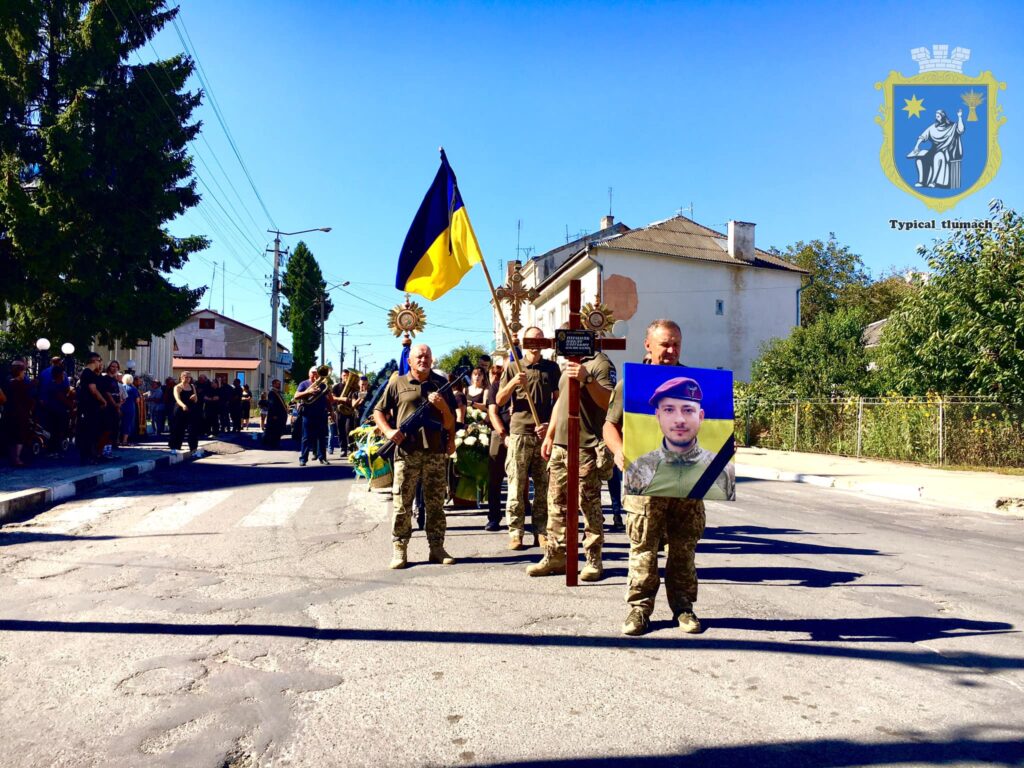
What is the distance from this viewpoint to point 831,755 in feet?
9.93

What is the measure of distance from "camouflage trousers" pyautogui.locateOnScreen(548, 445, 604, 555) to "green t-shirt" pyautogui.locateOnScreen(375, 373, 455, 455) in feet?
3.69

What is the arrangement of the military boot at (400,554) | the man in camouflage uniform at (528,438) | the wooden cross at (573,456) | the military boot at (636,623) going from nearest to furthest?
the military boot at (636,623), the wooden cross at (573,456), the military boot at (400,554), the man in camouflage uniform at (528,438)

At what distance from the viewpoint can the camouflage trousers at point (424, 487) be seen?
6527 millimetres

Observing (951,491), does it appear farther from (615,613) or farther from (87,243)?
(87,243)

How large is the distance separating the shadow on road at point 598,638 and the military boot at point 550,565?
1.48 meters

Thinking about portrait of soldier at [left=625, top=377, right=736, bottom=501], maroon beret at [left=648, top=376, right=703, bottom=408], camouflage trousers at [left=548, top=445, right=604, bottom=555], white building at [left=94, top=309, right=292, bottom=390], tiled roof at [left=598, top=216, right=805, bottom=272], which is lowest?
camouflage trousers at [left=548, top=445, right=604, bottom=555]

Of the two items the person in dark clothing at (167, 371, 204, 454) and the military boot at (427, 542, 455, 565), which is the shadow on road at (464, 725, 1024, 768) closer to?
the military boot at (427, 542, 455, 565)

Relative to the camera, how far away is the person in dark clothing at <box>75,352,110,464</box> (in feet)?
43.2

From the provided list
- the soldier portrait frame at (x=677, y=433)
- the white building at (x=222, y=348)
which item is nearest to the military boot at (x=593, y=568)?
the soldier portrait frame at (x=677, y=433)

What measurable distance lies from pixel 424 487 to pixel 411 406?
726 mm

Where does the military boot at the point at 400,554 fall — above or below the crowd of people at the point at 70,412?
below

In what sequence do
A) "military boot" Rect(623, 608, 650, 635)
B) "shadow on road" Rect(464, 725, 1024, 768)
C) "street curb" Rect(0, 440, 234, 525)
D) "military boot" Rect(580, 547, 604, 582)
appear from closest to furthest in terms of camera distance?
"shadow on road" Rect(464, 725, 1024, 768), "military boot" Rect(623, 608, 650, 635), "military boot" Rect(580, 547, 604, 582), "street curb" Rect(0, 440, 234, 525)

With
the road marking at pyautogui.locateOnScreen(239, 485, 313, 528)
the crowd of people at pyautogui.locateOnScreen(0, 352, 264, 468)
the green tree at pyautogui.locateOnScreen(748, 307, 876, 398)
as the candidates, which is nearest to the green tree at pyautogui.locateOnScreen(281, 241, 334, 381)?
the green tree at pyautogui.locateOnScreen(748, 307, 876, 398)

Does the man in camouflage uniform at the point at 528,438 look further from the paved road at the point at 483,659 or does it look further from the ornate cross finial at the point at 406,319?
the ornate cross finial at the point at 406,319
